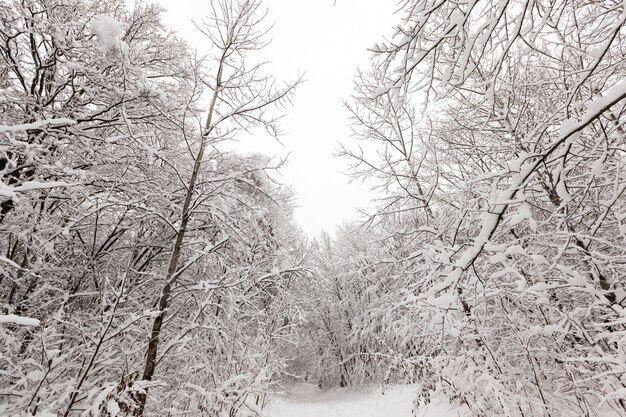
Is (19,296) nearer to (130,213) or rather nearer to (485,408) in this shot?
(130,213)

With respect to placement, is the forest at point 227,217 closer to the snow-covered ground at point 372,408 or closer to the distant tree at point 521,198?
the distant tree at point 521,198

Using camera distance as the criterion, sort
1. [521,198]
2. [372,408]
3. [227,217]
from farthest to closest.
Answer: [372,408]
[227,217]
[521,198]

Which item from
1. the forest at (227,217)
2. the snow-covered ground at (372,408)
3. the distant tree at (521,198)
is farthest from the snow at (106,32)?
the snow-covered ground at (372,408)

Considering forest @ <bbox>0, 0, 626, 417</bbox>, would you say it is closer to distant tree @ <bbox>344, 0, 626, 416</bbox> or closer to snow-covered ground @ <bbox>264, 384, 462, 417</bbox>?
distant tree @ <bbox>344, 0, 626, 416</bbox>

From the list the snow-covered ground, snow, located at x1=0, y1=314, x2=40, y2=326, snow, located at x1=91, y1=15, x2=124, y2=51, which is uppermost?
snow, located at x1=91, y1=15, x2=124, y2=51

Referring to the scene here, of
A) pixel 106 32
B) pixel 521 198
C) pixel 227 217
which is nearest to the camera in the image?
pixel 521 198

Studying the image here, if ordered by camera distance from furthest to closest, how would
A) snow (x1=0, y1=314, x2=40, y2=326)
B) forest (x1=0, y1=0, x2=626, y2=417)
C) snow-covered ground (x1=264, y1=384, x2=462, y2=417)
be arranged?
snow-covered ground (x1=264, y1=384, x2=462, y2=417), forest (x1=0, y1=0, x2=626, y2=417), snow (x1=0, y1=314, x2=40, y2=326)

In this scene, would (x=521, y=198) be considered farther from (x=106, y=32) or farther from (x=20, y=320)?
(x=106, y=32)

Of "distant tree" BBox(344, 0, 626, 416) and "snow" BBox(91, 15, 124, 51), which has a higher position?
"snow" BBox(91, 15, 124, 51)

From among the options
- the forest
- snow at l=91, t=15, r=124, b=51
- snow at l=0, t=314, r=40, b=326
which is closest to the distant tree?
the forest

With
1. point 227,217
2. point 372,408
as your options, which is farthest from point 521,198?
point 372,408

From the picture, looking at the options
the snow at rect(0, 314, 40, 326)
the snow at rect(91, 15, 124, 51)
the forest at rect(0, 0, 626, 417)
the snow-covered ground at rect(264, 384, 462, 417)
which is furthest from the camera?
the snow-covered ground at rect(264, 384, 462, 417)

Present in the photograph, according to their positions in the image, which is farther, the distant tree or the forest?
the forest

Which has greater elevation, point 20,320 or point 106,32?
point 106,32
